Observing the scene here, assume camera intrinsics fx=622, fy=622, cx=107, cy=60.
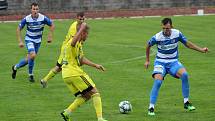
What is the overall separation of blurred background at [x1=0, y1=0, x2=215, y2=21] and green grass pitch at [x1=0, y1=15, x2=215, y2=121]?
19.4 meters

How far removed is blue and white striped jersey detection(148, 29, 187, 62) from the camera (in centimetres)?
1381

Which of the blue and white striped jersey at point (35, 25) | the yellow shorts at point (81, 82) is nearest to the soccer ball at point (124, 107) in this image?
the yellow shorts at point (81, 82)

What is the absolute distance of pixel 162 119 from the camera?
42.3ft

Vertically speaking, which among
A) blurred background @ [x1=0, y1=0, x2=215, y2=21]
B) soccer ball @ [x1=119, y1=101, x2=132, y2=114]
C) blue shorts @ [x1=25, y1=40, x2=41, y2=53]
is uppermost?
blue shorts @ [x1=25, y1=40, x2=41, y2=53]

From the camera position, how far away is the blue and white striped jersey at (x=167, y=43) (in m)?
13.8

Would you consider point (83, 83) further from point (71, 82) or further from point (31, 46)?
point (31, 46)

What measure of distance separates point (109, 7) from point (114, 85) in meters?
37.0

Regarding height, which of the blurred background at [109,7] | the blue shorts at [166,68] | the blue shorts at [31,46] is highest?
the blue shorts at [166,68]

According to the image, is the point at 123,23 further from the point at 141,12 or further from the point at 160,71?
the point at 160,71

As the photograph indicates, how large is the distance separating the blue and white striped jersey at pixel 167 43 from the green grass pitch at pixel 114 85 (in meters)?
1.19

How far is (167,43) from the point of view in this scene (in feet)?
45.6

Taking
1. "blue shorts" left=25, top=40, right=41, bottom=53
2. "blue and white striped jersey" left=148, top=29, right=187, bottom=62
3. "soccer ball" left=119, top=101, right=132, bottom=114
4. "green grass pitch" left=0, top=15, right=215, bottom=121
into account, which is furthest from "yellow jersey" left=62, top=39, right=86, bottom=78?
"blue shorts" left=25, top=40, right=41, bottom=53

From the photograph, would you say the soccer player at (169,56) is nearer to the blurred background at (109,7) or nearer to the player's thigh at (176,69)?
the player's thigh at (176,69)

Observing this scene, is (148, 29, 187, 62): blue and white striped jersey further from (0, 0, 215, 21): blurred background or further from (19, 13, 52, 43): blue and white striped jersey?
(0, 0, 215, 21): blurred background
